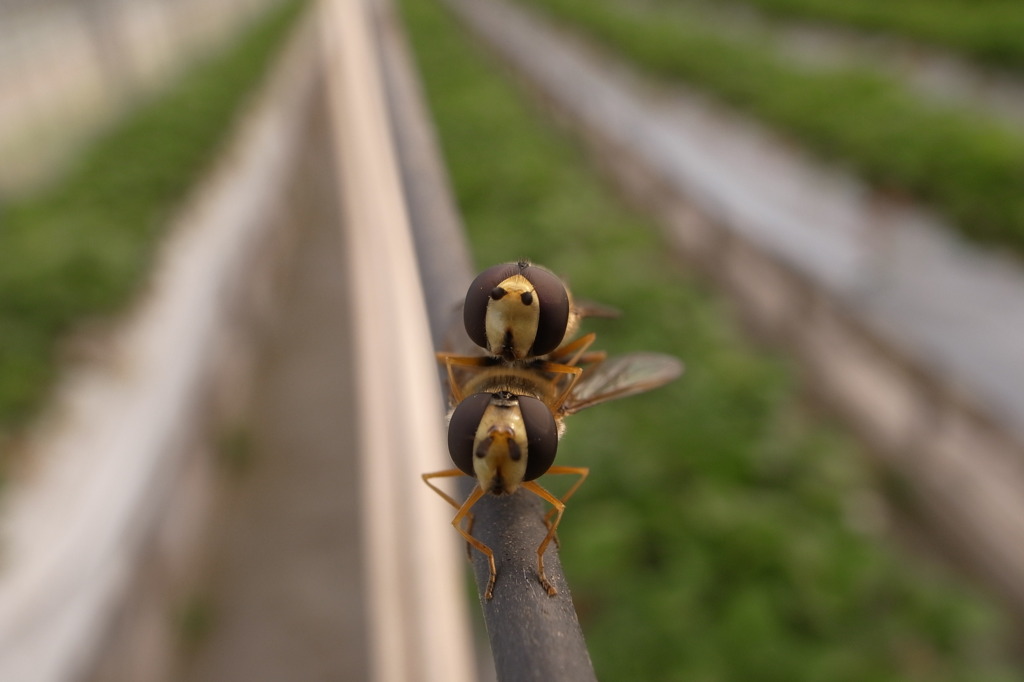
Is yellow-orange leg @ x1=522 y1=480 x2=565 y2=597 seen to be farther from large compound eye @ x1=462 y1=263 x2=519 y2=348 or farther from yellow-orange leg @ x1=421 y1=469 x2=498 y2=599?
large compound eye @ x1=462 y1=263 x2=519 y2=348

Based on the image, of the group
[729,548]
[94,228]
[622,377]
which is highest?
[622,377]

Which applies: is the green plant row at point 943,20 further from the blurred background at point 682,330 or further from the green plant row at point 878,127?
the green plant row at point 878,127

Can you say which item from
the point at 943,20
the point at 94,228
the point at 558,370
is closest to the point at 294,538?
the point at 94,228

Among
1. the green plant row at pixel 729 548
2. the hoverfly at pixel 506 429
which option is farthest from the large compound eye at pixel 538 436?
the green plant row at pixel 729 548

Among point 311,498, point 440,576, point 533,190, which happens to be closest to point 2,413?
point 311,498

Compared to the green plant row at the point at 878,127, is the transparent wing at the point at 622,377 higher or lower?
higher

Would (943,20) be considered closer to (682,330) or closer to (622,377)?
(682,330)

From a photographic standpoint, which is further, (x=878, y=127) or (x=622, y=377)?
(x=878, y=127)
